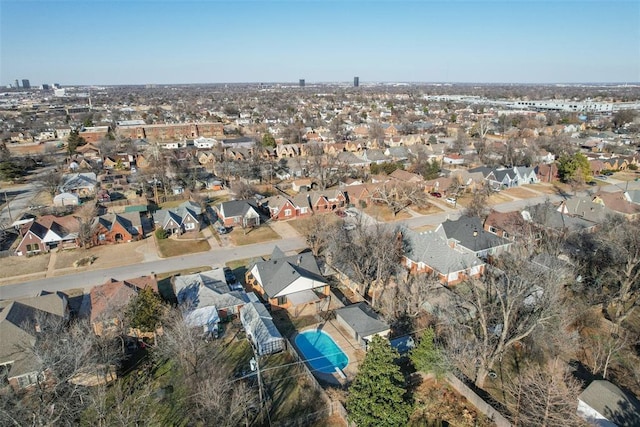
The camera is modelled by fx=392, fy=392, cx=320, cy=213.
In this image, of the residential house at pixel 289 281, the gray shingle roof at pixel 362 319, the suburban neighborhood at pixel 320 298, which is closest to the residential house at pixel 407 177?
the suburban neighborhood at pixel 320 298

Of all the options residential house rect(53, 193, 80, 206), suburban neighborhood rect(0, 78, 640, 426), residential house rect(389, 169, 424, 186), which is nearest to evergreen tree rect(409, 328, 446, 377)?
suburban neighborhood rect(0, 78, 640, 426)

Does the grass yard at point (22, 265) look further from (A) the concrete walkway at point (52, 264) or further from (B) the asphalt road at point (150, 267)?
(B) the asphalt road at point (150, 267)

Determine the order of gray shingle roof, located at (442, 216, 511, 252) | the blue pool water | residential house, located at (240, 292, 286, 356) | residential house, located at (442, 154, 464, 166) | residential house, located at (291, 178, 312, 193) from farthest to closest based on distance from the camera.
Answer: residential house, located at (442, 154, 464, 166) → residential house, located at (291, 178, 312, 193) → gray shingle roof, located at (442, 216, 511, 252) → residential house, located at (240, 292, 286, 356) → the blue pool water

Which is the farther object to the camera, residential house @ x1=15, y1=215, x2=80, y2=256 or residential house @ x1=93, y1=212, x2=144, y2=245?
residential house @ x1=93, y1=212, x2=144, y2=245

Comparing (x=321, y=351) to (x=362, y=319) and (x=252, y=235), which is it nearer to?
(x=362, y=319)

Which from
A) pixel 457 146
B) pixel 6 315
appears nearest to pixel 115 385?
pixel 6 315

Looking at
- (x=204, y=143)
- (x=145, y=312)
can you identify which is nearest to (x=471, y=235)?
(x=145, y=312)

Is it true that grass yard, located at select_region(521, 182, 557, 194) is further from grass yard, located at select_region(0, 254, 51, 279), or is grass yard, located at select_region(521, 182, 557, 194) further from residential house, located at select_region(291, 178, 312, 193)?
grass yard, located at select_region(0, 254, 51, 279)
